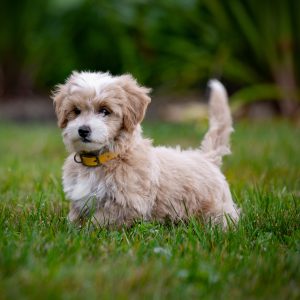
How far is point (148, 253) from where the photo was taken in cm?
318

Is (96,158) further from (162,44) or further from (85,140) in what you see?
(162,44)

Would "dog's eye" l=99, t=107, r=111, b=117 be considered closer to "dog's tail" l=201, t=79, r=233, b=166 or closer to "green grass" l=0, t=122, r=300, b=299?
"green grass" l=0, t=122, r=300, b=299

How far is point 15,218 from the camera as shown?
12.8 ft

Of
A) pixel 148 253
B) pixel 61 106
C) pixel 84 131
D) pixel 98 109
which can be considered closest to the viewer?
pixel 148 253

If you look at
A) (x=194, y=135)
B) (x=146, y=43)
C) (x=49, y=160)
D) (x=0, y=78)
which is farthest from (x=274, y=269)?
(x=0, y=78)

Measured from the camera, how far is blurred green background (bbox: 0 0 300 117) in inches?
402

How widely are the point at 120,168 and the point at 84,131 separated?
1.05ft

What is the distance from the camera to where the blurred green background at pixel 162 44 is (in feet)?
33.5

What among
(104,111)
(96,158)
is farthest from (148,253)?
(104,111)

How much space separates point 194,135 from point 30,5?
4.97m

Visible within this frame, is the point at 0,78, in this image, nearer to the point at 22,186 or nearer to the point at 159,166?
the point at 22,186

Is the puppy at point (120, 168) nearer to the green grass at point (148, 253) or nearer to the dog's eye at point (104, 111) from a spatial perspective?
the dog's eye at point (104, 111)

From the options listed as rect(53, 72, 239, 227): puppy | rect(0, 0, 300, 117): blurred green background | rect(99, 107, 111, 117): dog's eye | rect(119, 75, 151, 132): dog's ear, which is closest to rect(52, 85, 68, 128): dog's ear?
rect(53, 72, 239, 227): puppy

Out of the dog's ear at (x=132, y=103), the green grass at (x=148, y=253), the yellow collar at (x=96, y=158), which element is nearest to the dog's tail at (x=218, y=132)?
the green grass at (x=148, y=253)
